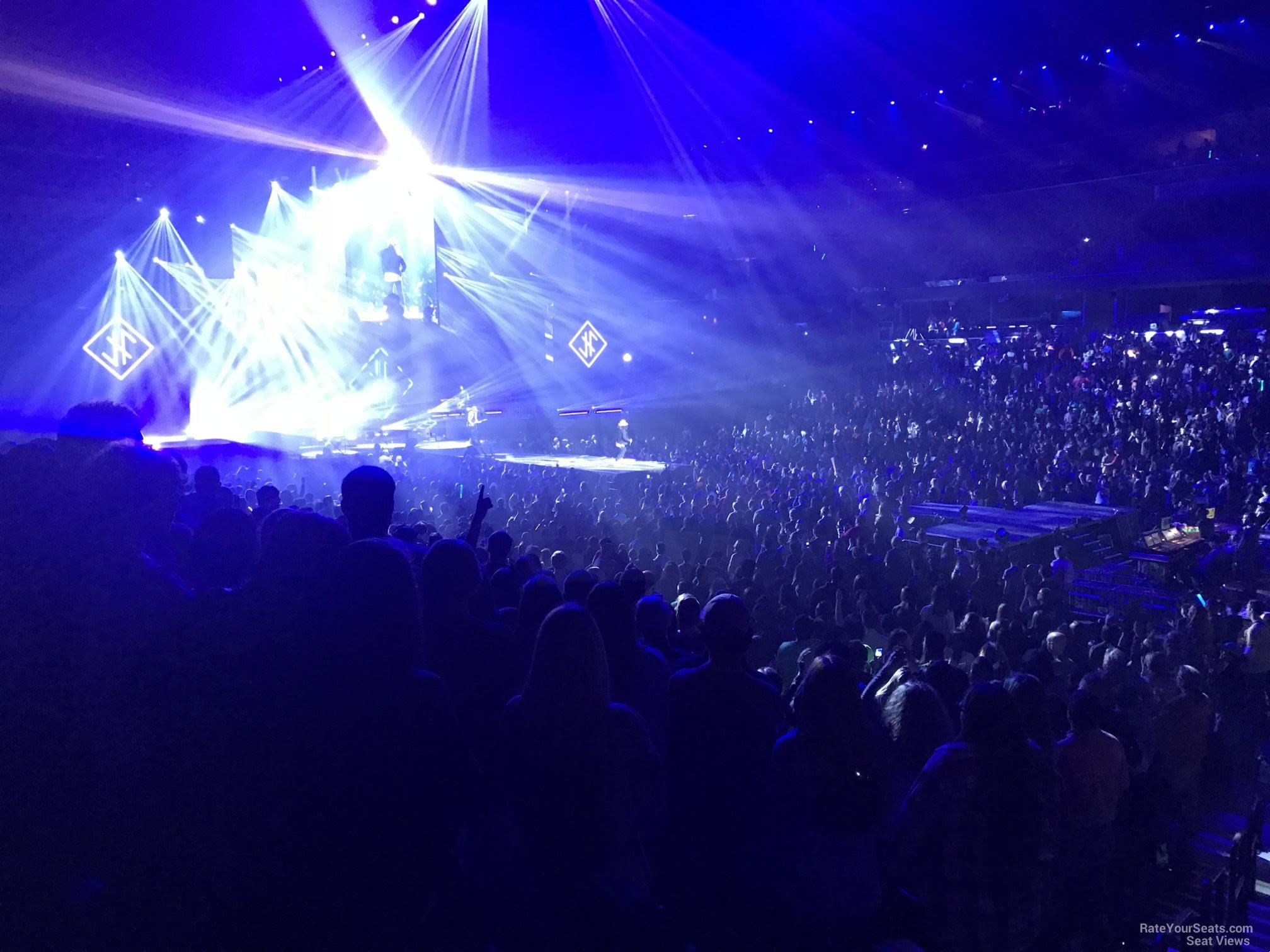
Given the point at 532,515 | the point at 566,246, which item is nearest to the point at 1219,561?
the point at 532,515

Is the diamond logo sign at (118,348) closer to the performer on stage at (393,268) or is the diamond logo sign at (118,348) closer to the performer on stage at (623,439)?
the performer on stage at (393,268)

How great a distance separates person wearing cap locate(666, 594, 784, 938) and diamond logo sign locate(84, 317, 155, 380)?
856 inches

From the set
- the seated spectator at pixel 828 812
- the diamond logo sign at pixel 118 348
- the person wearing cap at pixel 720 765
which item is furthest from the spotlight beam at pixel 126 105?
the seated spectator at pixel 828 812

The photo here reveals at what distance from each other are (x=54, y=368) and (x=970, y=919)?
22.3 metres

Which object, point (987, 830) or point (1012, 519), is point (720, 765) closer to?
point (987, 830)

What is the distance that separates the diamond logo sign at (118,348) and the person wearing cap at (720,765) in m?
21.7

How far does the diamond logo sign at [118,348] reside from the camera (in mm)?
19562

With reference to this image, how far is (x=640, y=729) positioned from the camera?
2.45m

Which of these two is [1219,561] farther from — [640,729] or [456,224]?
[456,224]

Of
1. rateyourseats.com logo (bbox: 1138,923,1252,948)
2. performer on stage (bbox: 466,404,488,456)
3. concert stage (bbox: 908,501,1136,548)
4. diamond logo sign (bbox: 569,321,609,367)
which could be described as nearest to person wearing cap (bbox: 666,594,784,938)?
rateyourseats.com logo (bbox: 1138,923,1252,948)

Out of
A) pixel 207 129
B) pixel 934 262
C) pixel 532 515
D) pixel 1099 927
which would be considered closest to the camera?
pixel 1099 927

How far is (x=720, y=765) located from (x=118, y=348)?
22179 mm

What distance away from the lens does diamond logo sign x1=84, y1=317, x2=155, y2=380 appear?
19562 mm

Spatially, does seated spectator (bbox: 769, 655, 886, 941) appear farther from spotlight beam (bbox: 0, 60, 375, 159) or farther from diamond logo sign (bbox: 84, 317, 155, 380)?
diamond logo sign (bbox: 84, 317, 155, 380)
